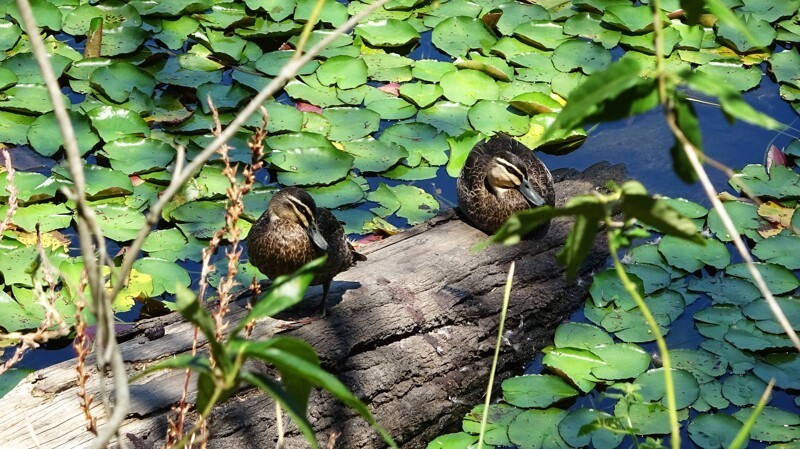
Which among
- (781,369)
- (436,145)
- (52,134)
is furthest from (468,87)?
(781,369)

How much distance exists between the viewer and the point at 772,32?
6.43 metres

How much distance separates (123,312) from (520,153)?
7.31 ft

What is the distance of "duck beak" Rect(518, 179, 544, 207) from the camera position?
492 cm

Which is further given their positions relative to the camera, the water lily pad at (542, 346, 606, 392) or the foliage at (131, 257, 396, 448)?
the water lily pad at (542, 346, 606, 392)

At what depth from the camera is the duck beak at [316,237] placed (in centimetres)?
393

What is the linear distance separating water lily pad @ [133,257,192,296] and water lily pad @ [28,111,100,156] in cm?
98

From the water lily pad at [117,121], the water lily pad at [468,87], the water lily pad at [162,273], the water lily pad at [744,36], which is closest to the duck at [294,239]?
the water lily pad at [162,273]

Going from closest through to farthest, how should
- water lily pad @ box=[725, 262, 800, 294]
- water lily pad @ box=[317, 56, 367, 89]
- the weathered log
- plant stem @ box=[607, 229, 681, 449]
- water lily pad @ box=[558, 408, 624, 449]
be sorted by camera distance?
plant stem @ box=[607, 229, 681, 449], the weathered log, water lily pad @ box=[558, 408, 624, 449], water lily pad @ box=[725, 262, 800, 294], water lily pad @ box=[317, 56, 367, 89]

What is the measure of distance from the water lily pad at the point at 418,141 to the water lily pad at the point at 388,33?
89cm

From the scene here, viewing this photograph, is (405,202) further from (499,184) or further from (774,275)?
(774,275)

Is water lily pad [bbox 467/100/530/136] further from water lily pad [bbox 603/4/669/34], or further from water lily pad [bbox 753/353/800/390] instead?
water lily pad [bbox 753/353/800/390]

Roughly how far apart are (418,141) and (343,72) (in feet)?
2.62

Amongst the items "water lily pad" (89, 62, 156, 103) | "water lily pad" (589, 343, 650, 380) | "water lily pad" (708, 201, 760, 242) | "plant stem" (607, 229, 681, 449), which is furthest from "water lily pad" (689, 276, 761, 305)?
"water lily pad" (89, 62, 156, 103)

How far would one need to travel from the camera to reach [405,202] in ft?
17.0
